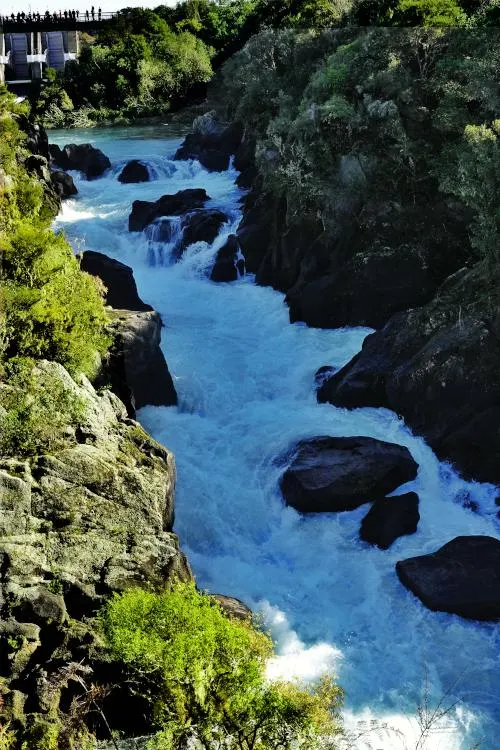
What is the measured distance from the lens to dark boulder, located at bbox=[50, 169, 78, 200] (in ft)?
186

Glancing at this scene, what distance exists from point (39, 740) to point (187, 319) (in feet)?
96.8

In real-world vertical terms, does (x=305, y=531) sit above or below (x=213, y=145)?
below

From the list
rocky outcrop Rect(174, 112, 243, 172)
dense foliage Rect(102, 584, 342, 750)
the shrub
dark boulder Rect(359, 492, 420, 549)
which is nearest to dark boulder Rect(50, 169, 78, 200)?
rocky outcrop Rect(174, 112, 243, 172)

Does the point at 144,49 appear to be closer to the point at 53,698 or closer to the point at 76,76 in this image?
the point at 76,76

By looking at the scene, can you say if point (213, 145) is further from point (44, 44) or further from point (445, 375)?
point (44, 44)

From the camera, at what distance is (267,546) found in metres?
25.7

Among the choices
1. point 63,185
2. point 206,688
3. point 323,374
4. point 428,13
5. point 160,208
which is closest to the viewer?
point 206,688

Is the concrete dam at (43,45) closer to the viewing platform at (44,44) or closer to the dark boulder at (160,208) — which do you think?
the viewing platform at (44,44)

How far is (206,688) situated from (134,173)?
53402mm

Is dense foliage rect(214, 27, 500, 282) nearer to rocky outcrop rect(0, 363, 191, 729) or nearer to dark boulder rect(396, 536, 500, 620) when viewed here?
dark boulder rect(396, 536, 500, 620)

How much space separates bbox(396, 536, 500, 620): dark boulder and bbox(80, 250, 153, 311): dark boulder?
2080 cm

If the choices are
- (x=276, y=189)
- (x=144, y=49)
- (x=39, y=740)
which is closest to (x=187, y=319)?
(x=276, y=189)

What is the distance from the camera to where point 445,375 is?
29578 mm

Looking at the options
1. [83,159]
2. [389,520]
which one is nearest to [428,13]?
[389,520]
